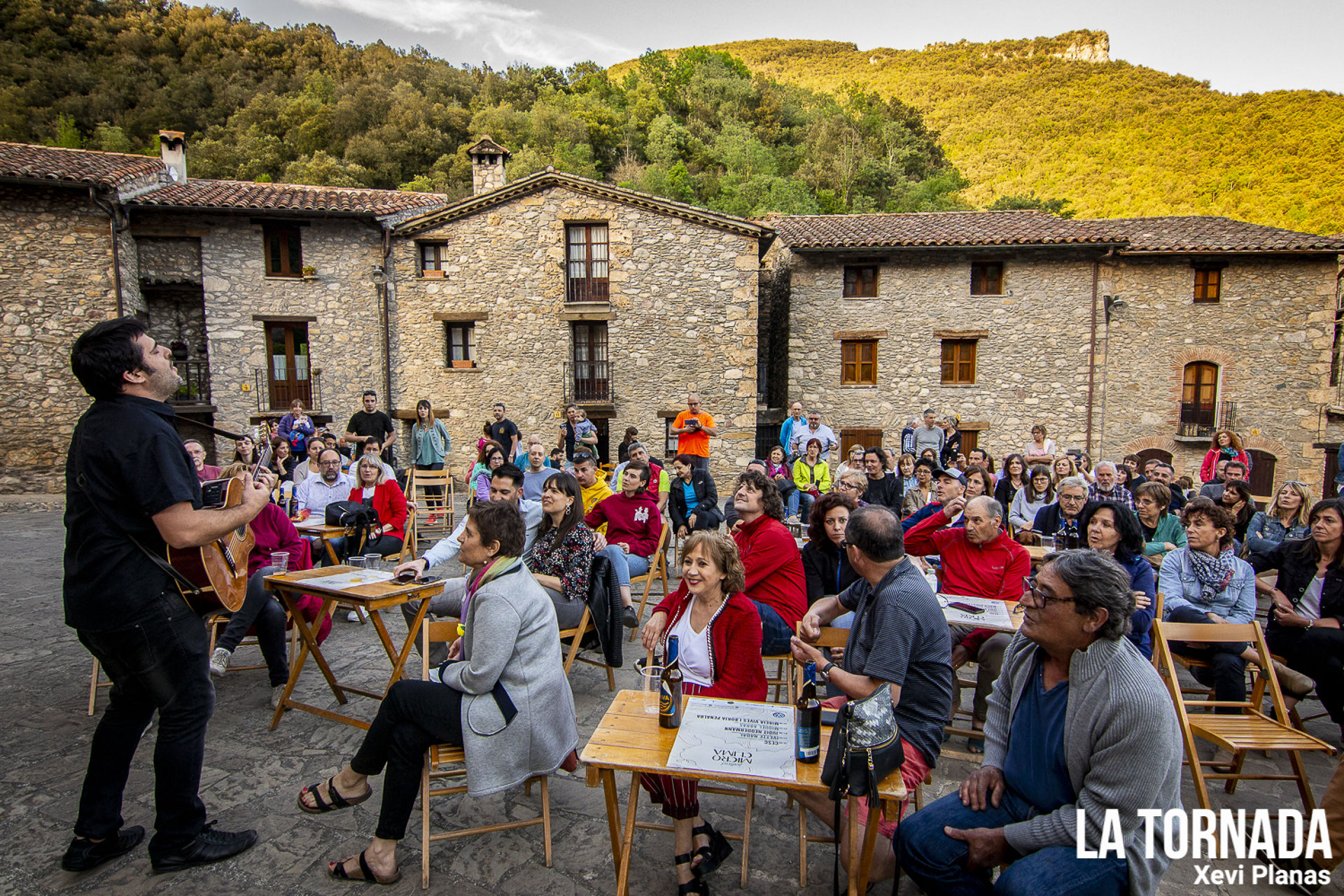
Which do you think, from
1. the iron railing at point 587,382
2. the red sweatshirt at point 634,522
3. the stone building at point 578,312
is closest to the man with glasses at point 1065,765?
the red sweatshirt at point 634,522

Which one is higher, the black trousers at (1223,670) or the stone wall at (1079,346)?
the stone wall at (1079,346)

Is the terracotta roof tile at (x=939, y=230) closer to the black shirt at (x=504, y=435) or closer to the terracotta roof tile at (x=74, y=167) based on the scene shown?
the black shirt at (x=504, y=435)

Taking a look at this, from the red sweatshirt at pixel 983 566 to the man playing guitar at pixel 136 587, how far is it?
3817 millimetres

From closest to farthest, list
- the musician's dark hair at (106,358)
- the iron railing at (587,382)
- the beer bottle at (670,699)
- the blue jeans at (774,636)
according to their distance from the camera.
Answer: the beer bottle at (670,699) → the musician's dark hair at (106,358) → the blue jeans at (774,636) → the iron railing at (587,382)

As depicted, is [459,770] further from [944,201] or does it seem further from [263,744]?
[944,201]

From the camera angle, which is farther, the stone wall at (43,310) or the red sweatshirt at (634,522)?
the stone wall at (43,310)

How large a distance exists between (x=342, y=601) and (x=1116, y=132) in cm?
4742

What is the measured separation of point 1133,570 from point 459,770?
152 inches

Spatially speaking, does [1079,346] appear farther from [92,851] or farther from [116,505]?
[92,851]

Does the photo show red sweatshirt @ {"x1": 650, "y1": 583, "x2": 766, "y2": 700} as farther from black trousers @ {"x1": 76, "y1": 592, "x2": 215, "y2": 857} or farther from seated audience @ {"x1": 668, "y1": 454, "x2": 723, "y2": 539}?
seated audience @ {"x1": 668, "y1": 454, "x2": 723, "y2": 539}

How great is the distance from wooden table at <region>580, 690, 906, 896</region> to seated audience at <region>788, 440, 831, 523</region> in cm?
658

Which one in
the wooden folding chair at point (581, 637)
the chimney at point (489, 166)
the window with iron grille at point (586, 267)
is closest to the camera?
the wooden folding chair at point (581, 637)

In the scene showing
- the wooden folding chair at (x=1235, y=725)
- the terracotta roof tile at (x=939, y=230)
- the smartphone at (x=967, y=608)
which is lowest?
the wooden folding chair at (x=1235, y=725)

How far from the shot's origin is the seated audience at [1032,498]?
21.2 feet
